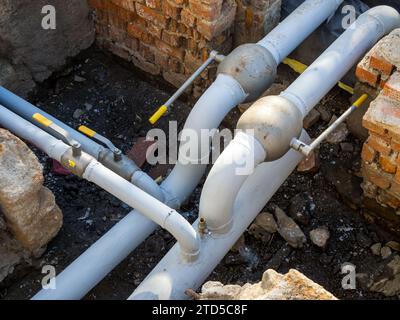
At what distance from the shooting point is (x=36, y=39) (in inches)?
175

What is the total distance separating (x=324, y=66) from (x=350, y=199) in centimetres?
97

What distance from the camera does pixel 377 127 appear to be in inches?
Answer: 134

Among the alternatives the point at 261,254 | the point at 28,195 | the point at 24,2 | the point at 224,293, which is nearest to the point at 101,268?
the point at 28,195

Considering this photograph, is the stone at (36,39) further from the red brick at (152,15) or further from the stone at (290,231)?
the stone at (290,231)

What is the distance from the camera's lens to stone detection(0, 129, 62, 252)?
314 cm

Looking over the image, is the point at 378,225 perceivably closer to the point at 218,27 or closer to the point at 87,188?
the point at 218,27

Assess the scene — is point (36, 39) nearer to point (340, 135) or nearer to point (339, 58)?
point (339, 58)

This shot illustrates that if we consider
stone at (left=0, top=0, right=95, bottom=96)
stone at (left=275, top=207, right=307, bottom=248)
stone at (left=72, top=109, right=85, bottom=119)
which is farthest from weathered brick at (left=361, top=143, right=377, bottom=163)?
stone at (left=0, top=0, right=95, bottom=96)

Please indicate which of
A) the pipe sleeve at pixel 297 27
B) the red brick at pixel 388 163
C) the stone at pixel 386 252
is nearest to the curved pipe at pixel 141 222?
the pipe sleeve at pixel 297 27

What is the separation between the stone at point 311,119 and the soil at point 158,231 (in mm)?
51

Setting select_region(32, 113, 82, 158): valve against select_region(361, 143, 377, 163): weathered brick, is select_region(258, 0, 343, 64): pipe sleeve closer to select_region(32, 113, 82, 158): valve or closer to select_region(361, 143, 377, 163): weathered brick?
select_region(361, 143, 377, 163): weathered brick

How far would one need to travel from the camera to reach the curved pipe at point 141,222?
10.5 ft

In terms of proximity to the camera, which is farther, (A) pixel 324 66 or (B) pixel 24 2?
(B) pixel 24 2

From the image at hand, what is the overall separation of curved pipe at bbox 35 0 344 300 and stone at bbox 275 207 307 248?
0.62m
